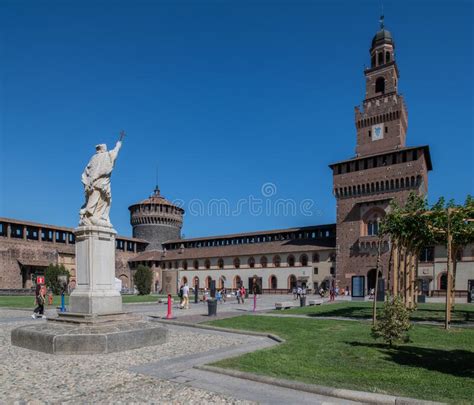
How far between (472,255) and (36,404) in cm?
4423

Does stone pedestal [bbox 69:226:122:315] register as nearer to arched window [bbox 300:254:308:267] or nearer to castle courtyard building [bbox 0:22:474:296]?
castle courtyard building [bbox 0:22:474:296]

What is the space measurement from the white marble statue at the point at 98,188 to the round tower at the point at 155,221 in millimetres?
63651

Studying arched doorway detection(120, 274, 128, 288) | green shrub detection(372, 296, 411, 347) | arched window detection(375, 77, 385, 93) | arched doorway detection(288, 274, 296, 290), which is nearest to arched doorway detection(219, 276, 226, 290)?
arched doorway detection(288, 274, 296, 290)

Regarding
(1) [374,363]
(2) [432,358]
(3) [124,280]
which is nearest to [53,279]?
(3) [124,280]

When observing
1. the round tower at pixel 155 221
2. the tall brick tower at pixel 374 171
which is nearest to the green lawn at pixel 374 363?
the tall brick tower at pixel 374 171

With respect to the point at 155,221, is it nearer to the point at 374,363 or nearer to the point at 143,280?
the point at 143,280

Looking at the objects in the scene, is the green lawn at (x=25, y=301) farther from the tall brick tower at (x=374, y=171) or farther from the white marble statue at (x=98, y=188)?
the tall brick tower at (x=374, y=171)

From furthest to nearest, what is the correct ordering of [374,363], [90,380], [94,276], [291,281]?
[291,281]
[94,276]
[374,363]
[90,380]

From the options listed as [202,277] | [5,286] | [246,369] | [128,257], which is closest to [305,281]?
[202,277]

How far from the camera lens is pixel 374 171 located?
156 ft

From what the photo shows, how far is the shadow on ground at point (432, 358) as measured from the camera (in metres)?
7.44

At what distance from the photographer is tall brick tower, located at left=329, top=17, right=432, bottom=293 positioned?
45188 mm

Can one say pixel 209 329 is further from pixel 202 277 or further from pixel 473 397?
pixel 202 277

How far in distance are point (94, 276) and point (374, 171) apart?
4288cm
